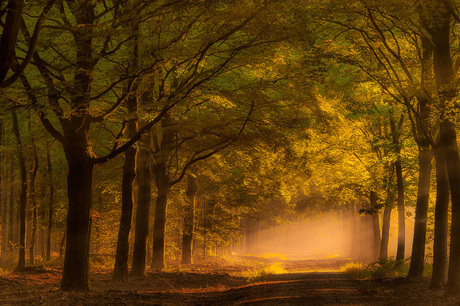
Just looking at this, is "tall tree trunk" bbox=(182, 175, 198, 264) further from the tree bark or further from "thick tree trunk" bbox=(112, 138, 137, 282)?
the tree bark

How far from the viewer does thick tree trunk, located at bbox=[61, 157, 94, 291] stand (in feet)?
44.0

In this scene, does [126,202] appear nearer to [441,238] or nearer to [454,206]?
[441,238]

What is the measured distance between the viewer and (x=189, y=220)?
103ft

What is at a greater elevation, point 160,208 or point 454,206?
point 454,206

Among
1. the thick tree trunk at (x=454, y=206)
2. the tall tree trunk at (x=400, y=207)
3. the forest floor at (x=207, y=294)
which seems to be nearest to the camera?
the forest floor at (x=207, y=294)

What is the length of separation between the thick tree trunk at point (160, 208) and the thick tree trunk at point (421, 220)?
12119 mm

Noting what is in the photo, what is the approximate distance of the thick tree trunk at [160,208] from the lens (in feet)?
78.4

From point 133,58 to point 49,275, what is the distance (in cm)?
1131

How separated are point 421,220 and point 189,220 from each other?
1743cm

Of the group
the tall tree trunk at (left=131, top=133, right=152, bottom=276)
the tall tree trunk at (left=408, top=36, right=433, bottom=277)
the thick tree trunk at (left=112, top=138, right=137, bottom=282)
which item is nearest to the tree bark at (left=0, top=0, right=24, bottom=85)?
the thick tree trunk at (left=112, top=138, right=137, bottom=282)

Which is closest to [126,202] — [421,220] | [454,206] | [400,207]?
[454,206]

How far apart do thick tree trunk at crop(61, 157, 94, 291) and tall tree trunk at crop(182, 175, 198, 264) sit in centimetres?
1752

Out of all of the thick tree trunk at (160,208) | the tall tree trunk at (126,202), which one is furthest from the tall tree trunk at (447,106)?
the thick tree trunk at (160,208)

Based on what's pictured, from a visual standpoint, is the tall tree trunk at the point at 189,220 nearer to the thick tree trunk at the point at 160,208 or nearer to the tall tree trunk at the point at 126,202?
the thick tree trunk at the point at 160,208
